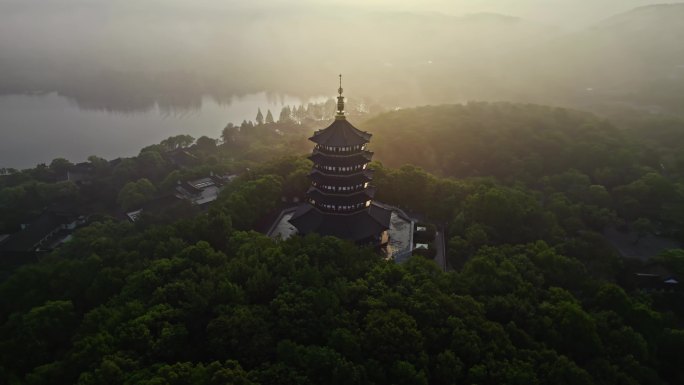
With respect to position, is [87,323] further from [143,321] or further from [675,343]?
[675,343]

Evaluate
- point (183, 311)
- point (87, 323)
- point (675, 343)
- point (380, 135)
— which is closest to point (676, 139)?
point (380, 135)

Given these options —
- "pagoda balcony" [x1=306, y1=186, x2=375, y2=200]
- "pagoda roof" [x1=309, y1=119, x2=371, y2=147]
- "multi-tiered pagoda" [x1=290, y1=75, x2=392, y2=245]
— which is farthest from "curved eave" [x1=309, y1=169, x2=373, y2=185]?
"pagoda roof" [x1=309, y1=119, x2=371, y2=147]

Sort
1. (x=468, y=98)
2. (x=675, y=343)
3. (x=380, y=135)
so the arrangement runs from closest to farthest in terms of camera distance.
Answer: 1. (x=675, y=343)
2. (x=380, y=135)
3. (x=468, y=98)

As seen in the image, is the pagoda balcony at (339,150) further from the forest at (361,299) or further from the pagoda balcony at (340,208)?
the forest at (361,299)

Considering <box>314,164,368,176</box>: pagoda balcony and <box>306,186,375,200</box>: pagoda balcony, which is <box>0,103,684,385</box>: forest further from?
<box>314,164,368,176</box>: pagoda balcony

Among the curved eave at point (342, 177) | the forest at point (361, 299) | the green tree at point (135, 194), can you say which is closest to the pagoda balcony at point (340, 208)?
the curved eave at point (342, 177)
